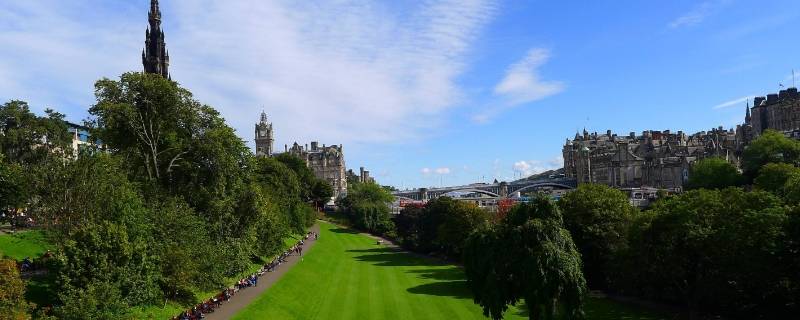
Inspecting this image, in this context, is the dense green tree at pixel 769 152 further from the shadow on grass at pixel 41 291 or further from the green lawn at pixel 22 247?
the shadow on grass at pixel 41 291

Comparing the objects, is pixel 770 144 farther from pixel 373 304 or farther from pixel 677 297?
pixel 373 304

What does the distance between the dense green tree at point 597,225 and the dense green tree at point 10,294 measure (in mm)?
36140

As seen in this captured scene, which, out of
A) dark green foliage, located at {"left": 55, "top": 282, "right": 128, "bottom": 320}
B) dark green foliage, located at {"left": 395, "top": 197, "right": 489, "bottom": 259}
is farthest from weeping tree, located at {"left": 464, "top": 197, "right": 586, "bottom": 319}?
dark green foliage, located at {"left": 395, "top": 197, "right": 489, "bottom": 259}

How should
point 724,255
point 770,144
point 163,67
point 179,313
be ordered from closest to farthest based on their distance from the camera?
point 724,255
point 179,313
point 163,67
point 770,144

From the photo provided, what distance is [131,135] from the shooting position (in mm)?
47000

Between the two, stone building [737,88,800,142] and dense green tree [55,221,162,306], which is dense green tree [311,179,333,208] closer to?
stone building [737,88,800,142]

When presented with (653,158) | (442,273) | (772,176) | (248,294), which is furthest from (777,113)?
(248,294)

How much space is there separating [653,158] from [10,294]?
155 meters

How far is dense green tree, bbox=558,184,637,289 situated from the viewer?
47875 millimetres

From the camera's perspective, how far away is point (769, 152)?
94.2 metres

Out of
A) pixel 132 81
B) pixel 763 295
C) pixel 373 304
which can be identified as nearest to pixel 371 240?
pixel 373 304

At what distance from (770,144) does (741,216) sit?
70825mm

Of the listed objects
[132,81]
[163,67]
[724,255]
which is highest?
[163,67]

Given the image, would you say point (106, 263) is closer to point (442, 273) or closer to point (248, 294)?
point (248, 294)
